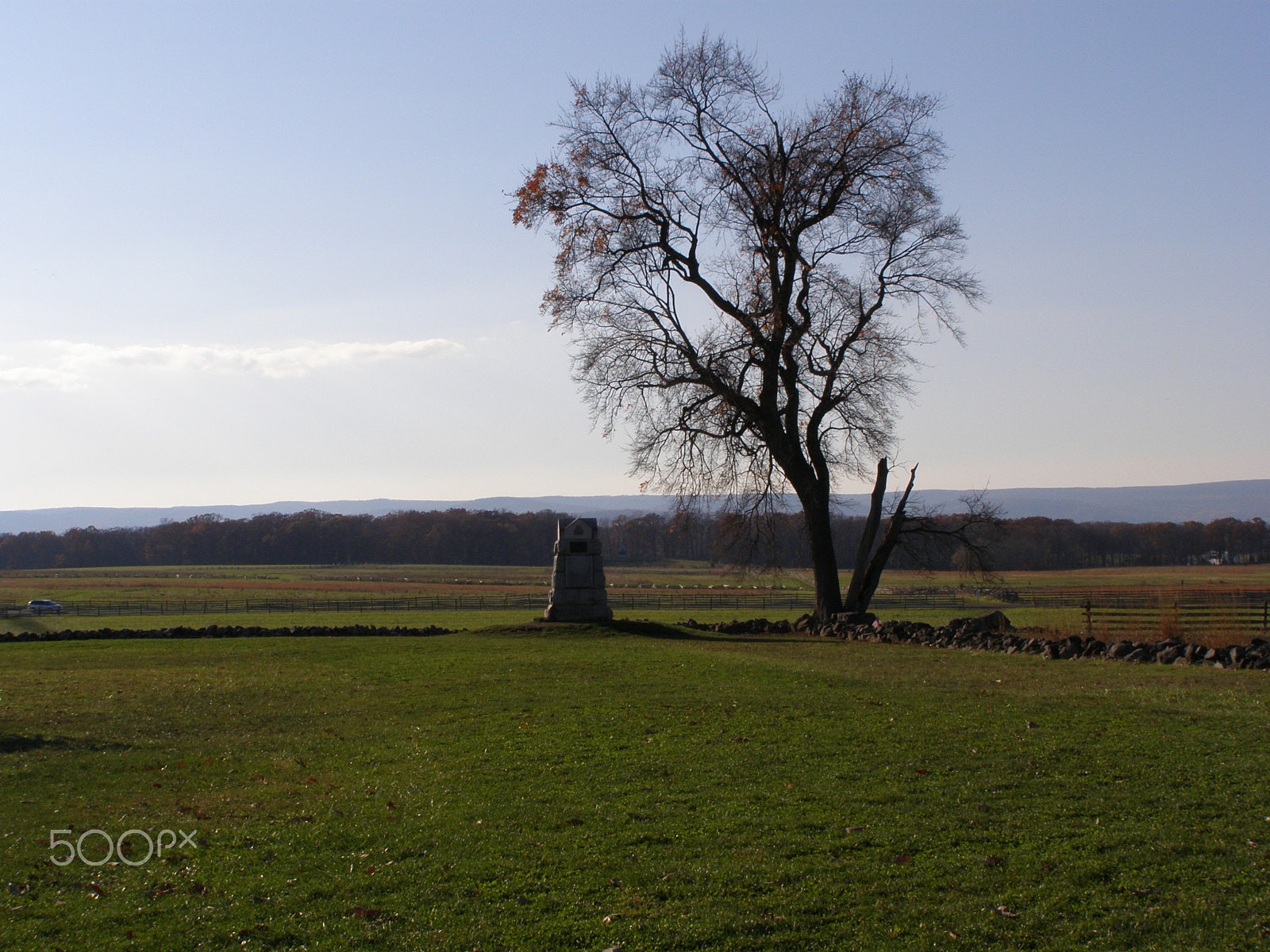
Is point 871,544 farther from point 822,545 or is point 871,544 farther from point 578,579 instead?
point 578,579

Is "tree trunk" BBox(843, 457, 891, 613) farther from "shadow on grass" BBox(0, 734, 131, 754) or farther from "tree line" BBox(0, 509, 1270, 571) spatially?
"tree line" BBox(0, 509, 1270, 571)

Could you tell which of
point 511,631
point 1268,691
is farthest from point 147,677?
point 1268,691

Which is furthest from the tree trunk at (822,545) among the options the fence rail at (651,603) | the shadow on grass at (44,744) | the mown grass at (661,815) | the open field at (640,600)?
the fence rail at (651,603)

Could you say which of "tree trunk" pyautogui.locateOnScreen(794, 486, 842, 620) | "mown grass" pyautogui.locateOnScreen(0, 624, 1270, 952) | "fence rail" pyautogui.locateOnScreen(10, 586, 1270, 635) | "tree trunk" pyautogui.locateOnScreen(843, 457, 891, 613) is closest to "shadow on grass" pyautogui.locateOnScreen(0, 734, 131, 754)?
"mown grass" pyautogui.locateOnScreen(0, 624, 1270, 952)

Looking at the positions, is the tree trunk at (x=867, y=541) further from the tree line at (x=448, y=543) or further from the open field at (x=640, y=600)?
the tree line at (x=448, y=543)

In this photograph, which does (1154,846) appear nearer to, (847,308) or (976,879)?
(976,879)

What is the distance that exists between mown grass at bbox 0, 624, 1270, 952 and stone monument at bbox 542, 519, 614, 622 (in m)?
12.4

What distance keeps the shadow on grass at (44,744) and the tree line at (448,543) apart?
11150 cm

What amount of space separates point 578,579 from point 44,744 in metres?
17.4

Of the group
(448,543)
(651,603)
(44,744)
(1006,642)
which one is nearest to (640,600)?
(651,603)

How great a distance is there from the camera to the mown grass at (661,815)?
5668 mm

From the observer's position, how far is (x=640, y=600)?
5959cm

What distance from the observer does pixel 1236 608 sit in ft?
85.5

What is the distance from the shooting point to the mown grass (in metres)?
5.67
